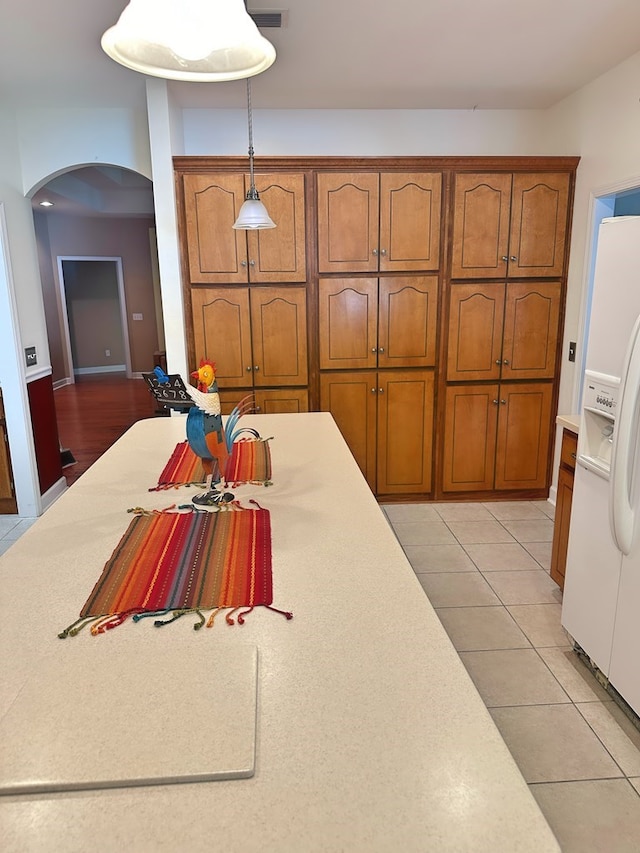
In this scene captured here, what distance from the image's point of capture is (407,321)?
12.4 ft

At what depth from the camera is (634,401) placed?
69.3 inches

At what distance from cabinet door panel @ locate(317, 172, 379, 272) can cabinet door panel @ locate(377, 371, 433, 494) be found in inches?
30.9

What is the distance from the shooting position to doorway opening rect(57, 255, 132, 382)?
1025 centimetres

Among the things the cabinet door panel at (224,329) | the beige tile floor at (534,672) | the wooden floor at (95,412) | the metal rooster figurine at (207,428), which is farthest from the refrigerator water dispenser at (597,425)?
the wooden floor at (95,412)

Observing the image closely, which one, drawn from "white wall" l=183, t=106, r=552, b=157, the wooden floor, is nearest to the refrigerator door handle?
"white wall" l=183, t=106, r=552, b=157

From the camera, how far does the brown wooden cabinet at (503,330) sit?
3.78m

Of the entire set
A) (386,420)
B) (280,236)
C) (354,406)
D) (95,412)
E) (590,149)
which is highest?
(590,149)

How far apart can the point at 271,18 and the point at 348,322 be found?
173 cm

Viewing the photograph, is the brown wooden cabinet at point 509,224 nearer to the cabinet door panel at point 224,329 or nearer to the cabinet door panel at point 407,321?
the cabinet door panel at point 407,321

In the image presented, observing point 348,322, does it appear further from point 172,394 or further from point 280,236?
point 172,394

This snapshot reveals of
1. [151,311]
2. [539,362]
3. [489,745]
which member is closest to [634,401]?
[489,745]

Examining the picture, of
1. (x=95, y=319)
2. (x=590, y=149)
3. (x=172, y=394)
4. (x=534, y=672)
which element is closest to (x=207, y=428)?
(x=172, y=394)

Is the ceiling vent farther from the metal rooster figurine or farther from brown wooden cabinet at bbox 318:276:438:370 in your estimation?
the metal rooster figurine

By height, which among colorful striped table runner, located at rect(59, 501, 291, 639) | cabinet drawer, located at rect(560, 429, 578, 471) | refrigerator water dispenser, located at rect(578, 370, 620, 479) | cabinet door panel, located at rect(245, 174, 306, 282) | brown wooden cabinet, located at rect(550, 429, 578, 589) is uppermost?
cabinet door panel, located at rect(245, 174, 306, 282)
